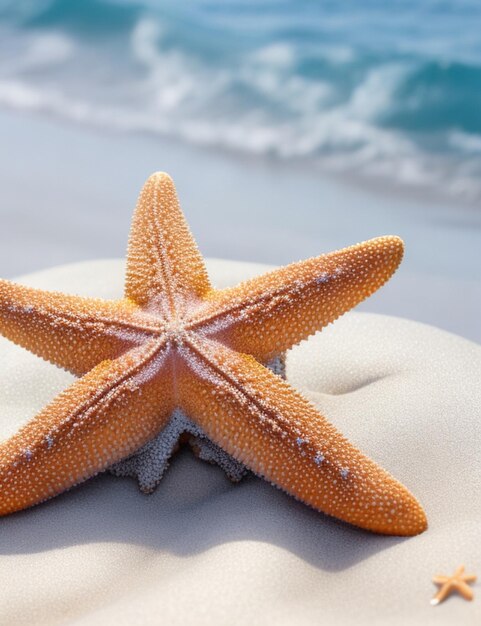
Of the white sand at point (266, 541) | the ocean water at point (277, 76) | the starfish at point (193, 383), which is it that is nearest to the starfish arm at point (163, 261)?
the starfish at point (193, 383)

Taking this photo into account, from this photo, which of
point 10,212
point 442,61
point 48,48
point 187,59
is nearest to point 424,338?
point 10,212

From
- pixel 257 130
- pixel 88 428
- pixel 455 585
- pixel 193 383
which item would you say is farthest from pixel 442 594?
pixel 257 130

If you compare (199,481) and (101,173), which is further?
(101,173)

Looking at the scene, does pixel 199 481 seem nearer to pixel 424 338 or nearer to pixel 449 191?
pixel 424 338

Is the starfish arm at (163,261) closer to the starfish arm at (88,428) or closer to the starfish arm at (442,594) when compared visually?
the starfish arm at (88,428)

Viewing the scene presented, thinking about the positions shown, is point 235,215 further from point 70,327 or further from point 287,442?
point 287,442
